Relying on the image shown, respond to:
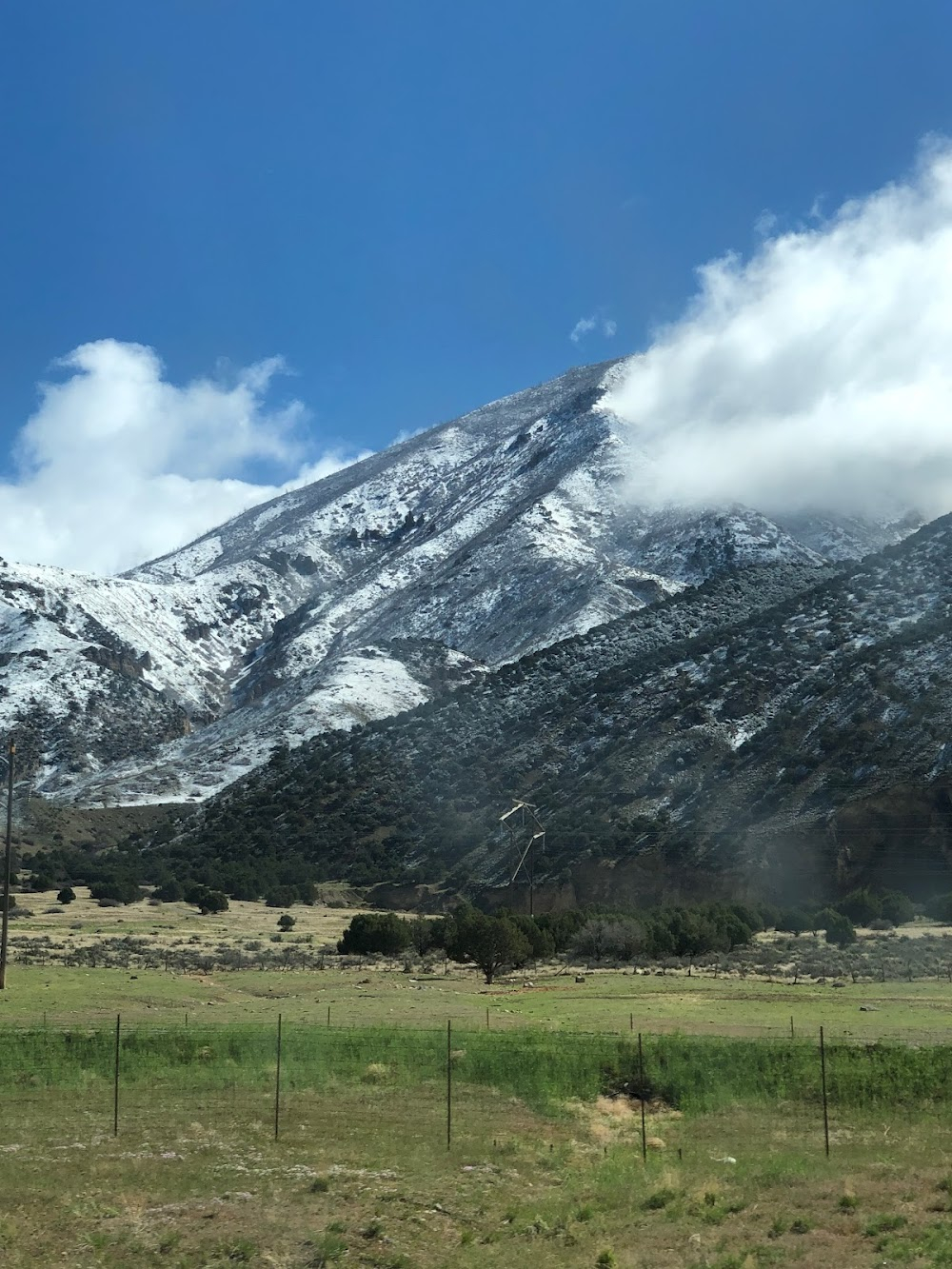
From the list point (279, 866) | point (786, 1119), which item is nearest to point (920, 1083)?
point (786, 1119)

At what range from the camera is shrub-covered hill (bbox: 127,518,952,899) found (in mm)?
77375

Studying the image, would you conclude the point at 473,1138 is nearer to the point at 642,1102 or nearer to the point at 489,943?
the point at 642,1102

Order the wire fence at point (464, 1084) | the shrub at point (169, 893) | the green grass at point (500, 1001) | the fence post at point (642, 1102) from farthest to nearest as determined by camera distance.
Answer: the shrub at point (169, 893) < the green grass at point (500, 1001) < the wire fence at point (464, 1084) < the fence post at point (642, 1102)

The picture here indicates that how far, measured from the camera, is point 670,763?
308ft

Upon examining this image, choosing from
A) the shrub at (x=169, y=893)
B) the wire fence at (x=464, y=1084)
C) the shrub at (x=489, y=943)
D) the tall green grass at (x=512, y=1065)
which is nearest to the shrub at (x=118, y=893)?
the shrub at (x=169, y=893)

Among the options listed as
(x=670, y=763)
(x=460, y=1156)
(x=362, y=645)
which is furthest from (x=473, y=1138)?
(x=362, y=645)

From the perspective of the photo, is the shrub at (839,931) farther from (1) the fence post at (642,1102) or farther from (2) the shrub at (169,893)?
(2) the shrub at (169,893)

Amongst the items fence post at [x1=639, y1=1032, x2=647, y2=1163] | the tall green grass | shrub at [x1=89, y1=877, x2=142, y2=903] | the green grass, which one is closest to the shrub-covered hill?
shrub at [x1=89, y1=877, x2=142, y2=903]

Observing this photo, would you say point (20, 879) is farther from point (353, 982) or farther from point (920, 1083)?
point (920, 1083)

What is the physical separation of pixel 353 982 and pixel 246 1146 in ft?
73.9

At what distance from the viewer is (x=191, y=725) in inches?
7367

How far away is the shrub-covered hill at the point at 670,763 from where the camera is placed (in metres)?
77.4

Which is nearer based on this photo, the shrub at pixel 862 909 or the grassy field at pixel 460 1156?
the grassy field at pixel 460 1156

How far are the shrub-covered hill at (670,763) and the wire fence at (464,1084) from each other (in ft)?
169
